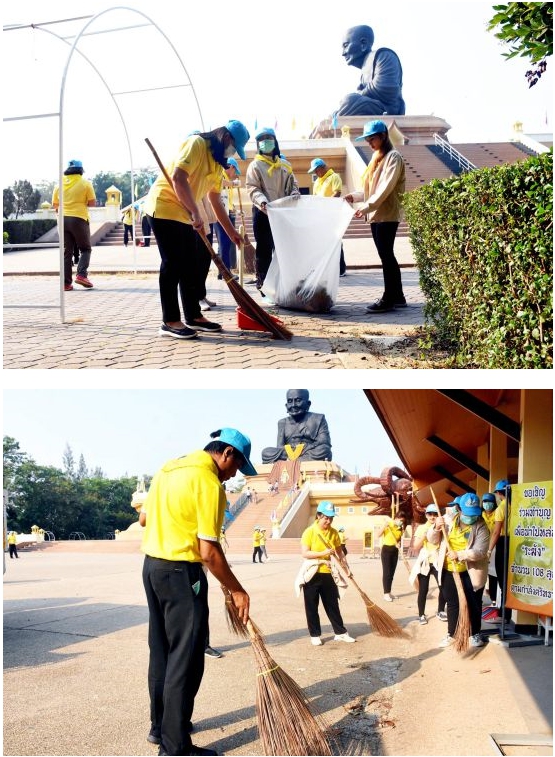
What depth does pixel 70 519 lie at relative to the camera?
121 feet

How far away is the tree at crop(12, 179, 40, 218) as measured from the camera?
3847 centimetres

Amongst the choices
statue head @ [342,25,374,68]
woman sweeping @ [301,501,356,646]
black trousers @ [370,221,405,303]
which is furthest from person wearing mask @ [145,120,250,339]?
statue head @ [342,25,374,68]

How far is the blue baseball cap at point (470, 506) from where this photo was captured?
6605mm

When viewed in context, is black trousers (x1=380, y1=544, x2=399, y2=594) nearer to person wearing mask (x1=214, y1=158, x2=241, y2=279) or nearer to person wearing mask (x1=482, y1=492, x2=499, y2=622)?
person wearing mask (x1=482, y1=492, x2=499, y2=622)

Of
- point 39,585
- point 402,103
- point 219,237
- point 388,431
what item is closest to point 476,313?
point 388,431

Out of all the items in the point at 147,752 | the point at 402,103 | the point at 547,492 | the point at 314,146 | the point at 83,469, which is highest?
the point at 402,103

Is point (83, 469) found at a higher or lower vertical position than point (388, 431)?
lower

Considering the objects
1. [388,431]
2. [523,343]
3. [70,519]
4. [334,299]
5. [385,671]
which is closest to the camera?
[523,343]

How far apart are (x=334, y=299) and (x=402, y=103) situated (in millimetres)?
35746

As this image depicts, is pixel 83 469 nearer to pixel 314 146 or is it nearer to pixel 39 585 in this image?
pixel 314 146

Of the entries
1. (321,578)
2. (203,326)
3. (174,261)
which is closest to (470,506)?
(321,578)

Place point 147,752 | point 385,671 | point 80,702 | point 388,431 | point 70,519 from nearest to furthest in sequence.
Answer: point 147,752, point 80,702, point 385,671, point 388,431, point 70,519

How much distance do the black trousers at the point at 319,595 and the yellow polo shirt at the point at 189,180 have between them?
311cm

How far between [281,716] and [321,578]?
8.54 feet
